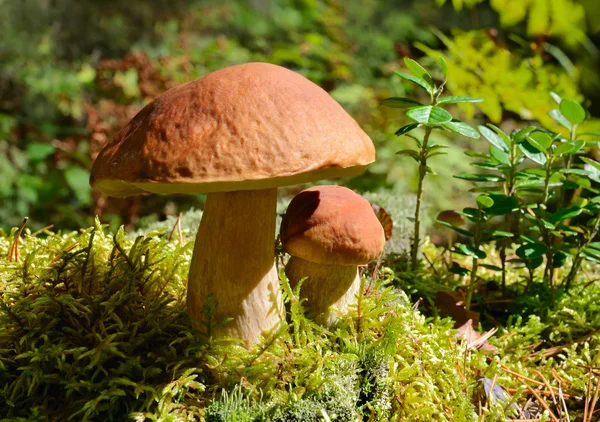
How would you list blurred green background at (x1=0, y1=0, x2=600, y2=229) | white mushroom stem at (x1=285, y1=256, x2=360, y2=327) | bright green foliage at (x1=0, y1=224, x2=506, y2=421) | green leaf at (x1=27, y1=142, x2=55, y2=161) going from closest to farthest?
bright green foliage at (x1=0, y1=224, x2=506, y2=421), white mushroom stem at (x1=285, y1=256, x2=360, y2=327), blurred green background at (x1=0, y1=0, x2=600, y2=229), green leaf at (x1=27, y1=142, x2=55, y2=161)

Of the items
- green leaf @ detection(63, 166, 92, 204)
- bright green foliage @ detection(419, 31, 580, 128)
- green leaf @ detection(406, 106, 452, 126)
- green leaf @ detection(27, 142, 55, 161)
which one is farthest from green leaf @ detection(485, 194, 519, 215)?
green leaf @ detection(27, 142, 55, 161)

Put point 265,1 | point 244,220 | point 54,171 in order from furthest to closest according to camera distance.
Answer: point 265,1, point 54,171, point 244,220

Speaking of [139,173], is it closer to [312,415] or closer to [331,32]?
[312,415]

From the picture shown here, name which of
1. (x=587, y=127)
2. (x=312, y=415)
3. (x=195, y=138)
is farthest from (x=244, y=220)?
(x=587, y=127)

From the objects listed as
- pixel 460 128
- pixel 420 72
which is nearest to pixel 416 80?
pixel 420 72

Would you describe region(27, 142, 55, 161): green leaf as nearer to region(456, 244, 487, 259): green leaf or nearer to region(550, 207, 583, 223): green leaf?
region(456, 244, 487, 259): green leaf

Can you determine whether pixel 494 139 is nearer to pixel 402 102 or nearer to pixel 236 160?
pixel 402 102
